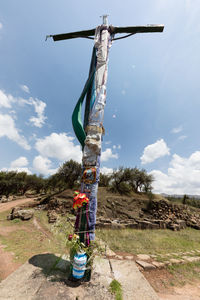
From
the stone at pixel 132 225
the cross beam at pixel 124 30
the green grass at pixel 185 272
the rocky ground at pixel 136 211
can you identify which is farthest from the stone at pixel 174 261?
the cross beam at pixel 124 30

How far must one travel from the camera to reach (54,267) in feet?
8.59

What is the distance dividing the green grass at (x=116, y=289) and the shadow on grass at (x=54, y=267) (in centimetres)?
60

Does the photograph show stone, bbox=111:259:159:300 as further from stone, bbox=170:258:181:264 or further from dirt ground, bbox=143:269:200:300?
stone, bbox=170:258:181:264

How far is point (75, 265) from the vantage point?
212 cm

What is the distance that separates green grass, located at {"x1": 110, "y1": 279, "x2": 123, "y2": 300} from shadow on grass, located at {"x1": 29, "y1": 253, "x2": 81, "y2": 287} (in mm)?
600

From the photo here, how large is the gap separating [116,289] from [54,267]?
137cm

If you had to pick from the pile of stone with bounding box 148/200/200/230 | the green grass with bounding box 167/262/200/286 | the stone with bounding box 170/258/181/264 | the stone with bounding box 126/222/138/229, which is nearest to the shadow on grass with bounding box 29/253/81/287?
the green grass with bounding box 167/262/200/286

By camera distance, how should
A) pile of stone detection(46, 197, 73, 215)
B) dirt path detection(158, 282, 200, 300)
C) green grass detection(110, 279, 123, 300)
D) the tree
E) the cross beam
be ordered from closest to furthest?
1. green grass detection(110, 279, 123, 300)
2. dirt path detection(158, 282, 200, 300)
3. the cross beam
4. pile of stone detection(46, 197, 73, 215)
5. the tree

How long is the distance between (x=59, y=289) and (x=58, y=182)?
22.2m

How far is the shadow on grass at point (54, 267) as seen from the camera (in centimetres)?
225

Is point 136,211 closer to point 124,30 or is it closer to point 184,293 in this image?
point 184,293

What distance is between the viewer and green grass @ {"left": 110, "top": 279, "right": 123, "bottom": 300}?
200 cm

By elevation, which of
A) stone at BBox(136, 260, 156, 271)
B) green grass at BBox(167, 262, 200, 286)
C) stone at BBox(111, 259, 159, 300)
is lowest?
green grass at BBox(167, 262, 200, 286)

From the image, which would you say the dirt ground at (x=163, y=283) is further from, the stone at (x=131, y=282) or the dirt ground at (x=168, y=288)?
the stone at (x=131, y=282)
